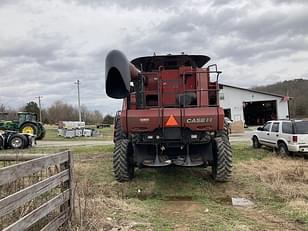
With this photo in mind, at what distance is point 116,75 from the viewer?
802 cm

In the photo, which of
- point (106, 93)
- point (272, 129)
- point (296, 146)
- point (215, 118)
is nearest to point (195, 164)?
point (215, 118)

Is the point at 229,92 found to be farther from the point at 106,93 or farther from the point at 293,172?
the point at 106,93

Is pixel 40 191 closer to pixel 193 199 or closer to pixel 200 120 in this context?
pixel 193 199

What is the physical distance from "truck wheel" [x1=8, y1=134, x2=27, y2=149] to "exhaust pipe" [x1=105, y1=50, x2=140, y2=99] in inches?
689

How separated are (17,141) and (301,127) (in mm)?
15938

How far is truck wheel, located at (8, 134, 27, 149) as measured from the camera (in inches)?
953

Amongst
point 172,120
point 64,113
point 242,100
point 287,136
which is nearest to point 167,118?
point 172,120

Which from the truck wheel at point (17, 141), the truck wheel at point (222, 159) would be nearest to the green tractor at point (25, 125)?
the truck wheel at point (17, 141)

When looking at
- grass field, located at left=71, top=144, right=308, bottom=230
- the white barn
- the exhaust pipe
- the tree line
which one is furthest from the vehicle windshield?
the tree line

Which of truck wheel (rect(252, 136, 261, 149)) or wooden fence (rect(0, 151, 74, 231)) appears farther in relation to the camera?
truck wheel (rect(252, 136, 261, 149))

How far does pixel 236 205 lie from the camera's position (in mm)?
8391

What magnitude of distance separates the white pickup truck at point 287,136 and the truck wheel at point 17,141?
13.7 metres

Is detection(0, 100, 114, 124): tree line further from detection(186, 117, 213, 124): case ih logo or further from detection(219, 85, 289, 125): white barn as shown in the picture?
detection(186, 117, 213, 124): case ih logo

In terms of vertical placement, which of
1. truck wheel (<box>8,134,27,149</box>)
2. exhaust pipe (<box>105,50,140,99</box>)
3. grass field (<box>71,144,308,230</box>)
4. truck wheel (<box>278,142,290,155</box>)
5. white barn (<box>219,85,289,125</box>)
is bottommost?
grass field (<box>71,144,308,230</box>)
